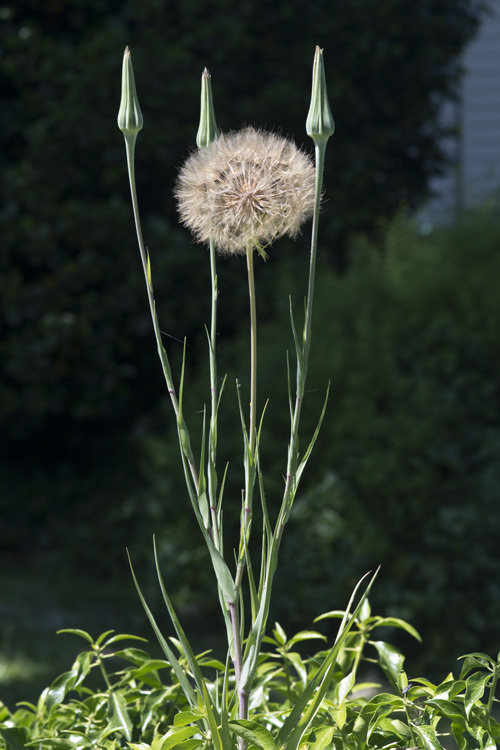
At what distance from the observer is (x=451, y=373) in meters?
3.73

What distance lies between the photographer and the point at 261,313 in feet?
16.0

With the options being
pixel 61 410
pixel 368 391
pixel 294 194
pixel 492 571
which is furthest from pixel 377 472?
pixel 294 194

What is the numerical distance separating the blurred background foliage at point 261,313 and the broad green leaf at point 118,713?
6.90 feet

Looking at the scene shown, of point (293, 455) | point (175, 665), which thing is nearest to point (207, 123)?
point (293, 455)

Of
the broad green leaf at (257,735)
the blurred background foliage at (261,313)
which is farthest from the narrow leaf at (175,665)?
the blurred background foliage at (261,313)

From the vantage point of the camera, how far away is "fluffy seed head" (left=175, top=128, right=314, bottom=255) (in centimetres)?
132

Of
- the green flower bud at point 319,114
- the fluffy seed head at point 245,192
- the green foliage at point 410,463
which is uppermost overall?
the green flower bud at point 319,114

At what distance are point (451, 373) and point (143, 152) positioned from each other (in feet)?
6.93

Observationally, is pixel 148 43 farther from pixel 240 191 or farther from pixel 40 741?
pixel 40 741

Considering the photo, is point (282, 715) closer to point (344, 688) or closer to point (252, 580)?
point (344, 688)

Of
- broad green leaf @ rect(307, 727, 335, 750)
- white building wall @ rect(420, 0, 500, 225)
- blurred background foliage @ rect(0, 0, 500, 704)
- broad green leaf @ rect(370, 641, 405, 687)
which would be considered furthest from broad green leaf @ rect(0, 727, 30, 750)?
white building wall @ rect(420, 0, 500, 225)

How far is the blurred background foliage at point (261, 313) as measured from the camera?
371 centimetres

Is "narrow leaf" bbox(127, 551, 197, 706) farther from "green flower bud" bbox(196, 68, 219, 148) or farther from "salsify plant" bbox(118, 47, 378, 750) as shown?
"green flower bud" bbox(196, 68, 219, 148)

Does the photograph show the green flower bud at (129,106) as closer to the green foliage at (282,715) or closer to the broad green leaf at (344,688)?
the green foliage at (282,715)
